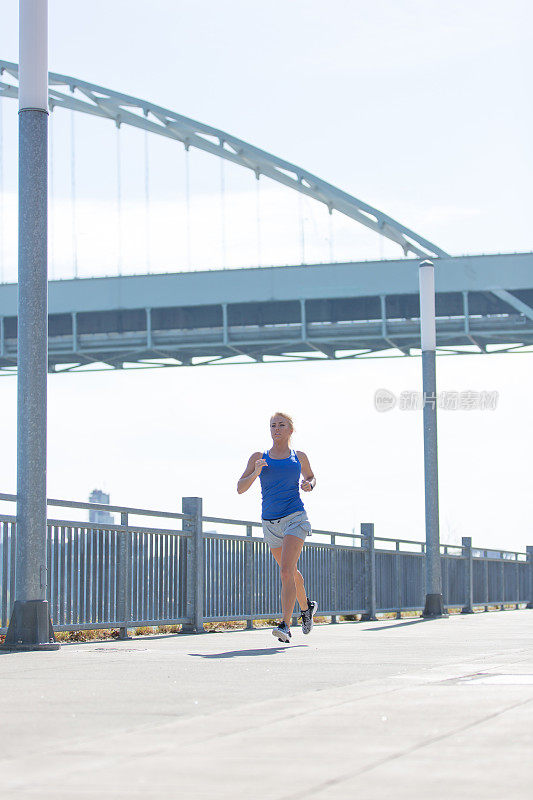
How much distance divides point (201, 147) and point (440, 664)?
57.1m

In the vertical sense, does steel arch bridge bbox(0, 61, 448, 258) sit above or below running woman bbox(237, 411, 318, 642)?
above

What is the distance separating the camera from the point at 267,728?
4.23 metres

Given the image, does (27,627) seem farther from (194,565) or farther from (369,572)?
(369,572)

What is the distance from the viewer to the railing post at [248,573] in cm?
1374

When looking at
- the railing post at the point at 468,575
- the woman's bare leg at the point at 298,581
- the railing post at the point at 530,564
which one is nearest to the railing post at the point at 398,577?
the railing post at the point at 468,575

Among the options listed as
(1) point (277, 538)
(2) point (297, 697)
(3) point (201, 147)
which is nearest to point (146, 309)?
(3) point (201, 147)

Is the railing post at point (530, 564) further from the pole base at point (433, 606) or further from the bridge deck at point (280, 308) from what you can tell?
the bridge deck at point (280, 308)

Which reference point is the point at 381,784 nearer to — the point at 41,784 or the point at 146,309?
the point at 41,784

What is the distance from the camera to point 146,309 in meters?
57.7

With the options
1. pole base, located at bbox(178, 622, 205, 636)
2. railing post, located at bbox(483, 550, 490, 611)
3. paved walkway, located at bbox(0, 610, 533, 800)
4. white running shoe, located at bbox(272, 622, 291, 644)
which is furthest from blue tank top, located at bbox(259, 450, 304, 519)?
railing post, located at bbox(483, 550, 490, 611)

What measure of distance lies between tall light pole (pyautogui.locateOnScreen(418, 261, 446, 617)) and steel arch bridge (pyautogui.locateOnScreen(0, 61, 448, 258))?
128 feet

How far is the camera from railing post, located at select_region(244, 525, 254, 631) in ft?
45.1

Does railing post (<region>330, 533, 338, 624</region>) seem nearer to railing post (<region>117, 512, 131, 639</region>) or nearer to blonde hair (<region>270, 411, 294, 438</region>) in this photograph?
railing post (<region>117, 512, 131, 639</region>)

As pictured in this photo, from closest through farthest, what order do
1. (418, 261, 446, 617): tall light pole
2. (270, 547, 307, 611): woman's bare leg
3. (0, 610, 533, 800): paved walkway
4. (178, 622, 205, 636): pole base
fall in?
(0, 610, 533, 800): paved walkway < (270, 547, 307, 611): woman's bare leg < (178, 622, 205, 636): pole base < (418, 261, 446, 617): tall light pole
